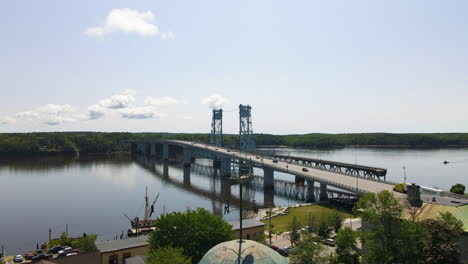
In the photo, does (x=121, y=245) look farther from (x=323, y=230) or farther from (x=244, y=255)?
(x=323, y=230)

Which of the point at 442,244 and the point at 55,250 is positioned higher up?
the point at 442,244

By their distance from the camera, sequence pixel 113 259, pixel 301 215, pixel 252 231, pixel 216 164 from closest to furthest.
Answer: pixel 113 259 < pixel 252 231 < pixel 301 215 < pixel 216 164

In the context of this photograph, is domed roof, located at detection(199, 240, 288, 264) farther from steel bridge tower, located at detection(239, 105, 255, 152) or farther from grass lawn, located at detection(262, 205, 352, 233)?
steel bridge tower, located at detection(239, 105, 255, 152)

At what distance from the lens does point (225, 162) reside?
106 m

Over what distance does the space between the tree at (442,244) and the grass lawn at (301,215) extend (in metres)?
21.9

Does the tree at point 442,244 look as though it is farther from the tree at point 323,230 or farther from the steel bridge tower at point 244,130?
the steel bridge tower at point 244,130

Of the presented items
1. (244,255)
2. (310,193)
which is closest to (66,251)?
(244,255)

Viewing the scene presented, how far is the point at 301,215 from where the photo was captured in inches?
2072

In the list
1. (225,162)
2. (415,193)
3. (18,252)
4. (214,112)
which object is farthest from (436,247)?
(214,112)

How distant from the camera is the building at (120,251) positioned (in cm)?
3069

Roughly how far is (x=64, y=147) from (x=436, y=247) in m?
186

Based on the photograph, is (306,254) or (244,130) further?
(244,130)

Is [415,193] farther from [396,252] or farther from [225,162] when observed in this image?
[225,162]

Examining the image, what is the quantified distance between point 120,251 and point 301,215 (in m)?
30.5
